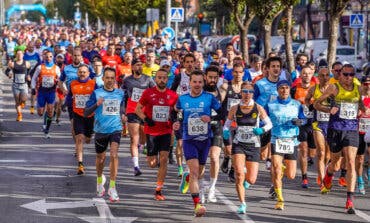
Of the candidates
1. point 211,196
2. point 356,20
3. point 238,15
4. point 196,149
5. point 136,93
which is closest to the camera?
point 196,149

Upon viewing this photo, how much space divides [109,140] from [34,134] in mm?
9640

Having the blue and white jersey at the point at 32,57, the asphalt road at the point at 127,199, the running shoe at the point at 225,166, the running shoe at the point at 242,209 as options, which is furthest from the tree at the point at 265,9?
the running shoe at the point at 242,209

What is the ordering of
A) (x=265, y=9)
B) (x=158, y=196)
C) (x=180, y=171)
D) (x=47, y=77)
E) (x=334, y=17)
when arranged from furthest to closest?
(x=265, y=9) → (x=334, y=17) → (x=47, y=77) → (x=180, y=171) → (x=158, y=196)

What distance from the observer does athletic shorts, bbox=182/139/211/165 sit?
1253 centimetres

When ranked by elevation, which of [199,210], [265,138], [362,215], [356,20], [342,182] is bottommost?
[342,182]

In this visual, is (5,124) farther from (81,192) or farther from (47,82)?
(81,192)

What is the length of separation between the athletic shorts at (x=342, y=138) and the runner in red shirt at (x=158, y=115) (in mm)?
2092

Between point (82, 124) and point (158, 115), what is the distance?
9.80ft

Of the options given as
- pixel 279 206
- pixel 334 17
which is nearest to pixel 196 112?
pixel 279 206

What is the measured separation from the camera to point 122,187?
14953 millimetres

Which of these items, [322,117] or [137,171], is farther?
[137,171]

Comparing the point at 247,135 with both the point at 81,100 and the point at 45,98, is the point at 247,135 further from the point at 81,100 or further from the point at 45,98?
the point at 45,98

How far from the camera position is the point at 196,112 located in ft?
41.1

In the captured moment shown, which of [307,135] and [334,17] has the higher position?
[334,17]
